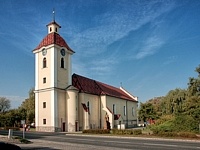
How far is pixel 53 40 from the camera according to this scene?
4197cm

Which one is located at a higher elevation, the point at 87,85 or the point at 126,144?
the point at 87,85

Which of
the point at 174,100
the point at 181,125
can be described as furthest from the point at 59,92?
the point at 174,100

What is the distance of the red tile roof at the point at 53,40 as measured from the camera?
42344mm

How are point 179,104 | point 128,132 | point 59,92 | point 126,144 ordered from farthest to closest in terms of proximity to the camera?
point 179,104, point 59,92, point 128,132, point 126,144

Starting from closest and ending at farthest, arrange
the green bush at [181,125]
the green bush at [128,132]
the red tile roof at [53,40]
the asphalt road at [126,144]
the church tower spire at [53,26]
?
the asphalt road at [126,144] → the green bush at [181,125] → the green bush at [128,132] → the red tile roof at [53,40] → the church tower spire at [53,26]

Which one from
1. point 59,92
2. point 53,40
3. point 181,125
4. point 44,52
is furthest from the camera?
point 44,52

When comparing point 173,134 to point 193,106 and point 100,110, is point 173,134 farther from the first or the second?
point 100,110

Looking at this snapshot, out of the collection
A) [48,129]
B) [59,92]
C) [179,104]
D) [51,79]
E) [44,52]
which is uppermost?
[44,52]

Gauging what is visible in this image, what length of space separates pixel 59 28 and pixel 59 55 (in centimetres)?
595

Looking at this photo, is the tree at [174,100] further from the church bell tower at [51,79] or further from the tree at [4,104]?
the tree at [4,104]

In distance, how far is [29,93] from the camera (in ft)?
215

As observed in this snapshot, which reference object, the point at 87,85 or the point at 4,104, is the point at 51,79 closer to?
the point at 87,85

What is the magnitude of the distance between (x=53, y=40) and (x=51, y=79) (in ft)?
22.2

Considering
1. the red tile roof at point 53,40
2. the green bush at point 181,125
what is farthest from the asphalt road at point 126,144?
the red tile roof at point 53,40
